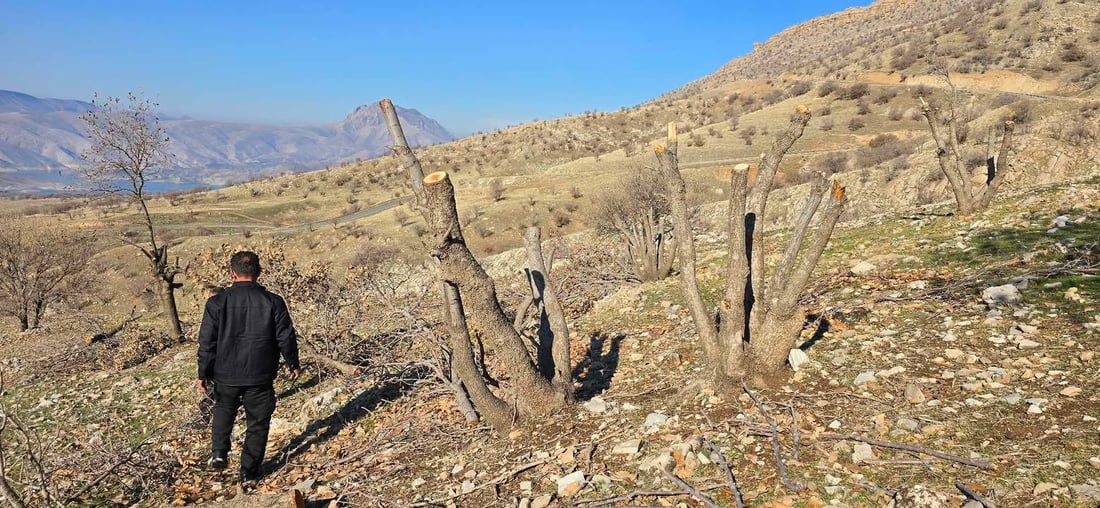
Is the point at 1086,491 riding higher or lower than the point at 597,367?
higher

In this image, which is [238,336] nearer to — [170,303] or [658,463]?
[658,463]

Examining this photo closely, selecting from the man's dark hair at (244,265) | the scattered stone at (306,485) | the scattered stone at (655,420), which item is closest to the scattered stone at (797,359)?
the scattered stone at (655,420)

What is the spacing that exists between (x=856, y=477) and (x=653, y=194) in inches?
492

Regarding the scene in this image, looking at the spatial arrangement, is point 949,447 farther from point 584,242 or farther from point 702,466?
point 584,242

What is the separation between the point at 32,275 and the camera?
18.2 m

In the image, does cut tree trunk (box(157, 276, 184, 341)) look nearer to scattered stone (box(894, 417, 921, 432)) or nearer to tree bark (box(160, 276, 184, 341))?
tree bark (box(160, 276, 184, 341))

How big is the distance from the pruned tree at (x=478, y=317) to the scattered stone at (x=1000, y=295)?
13.0 feet

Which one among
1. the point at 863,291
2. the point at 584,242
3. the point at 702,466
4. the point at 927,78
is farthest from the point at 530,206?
the point at 927,78

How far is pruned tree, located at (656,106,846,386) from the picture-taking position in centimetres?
409

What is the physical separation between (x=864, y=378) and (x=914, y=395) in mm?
454

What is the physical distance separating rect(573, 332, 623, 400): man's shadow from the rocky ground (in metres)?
0.03

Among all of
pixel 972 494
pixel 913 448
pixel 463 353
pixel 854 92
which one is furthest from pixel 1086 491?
pixel 854 92

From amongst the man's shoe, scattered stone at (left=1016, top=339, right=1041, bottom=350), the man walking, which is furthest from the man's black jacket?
scattered stone at (left=1016, top=339, right=1041, bottom=350)

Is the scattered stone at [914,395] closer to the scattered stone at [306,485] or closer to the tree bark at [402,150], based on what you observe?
the tree bark at [402,150]
